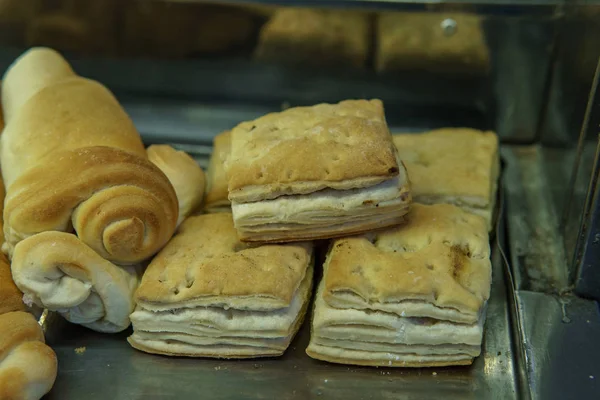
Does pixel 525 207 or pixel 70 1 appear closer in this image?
pixel 525 207

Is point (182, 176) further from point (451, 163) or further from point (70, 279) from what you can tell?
point (451, 163)

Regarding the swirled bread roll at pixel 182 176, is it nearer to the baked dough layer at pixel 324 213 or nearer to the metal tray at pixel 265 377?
the baked dough layer at pixel 324 213

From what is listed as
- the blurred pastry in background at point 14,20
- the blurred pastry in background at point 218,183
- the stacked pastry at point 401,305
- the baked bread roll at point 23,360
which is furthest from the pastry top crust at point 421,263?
the blurred pastry in background at point 14,20

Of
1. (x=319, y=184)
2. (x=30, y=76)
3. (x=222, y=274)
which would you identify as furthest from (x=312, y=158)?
(x=30, y=76)

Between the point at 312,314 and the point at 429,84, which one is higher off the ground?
the point at 429,84

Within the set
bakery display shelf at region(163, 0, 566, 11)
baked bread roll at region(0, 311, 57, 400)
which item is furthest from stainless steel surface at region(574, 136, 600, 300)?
baked bread roll at region(0, 311, 57, 400)

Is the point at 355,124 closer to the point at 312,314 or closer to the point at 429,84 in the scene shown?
the point at 312,314

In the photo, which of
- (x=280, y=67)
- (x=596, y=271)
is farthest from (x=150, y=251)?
(x=596, y=271)
